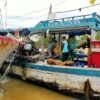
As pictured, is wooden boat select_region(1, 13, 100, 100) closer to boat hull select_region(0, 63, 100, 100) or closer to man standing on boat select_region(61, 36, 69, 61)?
boat hull select_region(0, 63, 100, 100)

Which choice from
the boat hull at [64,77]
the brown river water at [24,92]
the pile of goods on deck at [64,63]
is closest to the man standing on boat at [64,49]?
the pile of goods on deck at [64,63]

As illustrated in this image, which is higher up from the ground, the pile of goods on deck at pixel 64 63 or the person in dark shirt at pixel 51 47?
the person in dark shirt at pixel 51 47

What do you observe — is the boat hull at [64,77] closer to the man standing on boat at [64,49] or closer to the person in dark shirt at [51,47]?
the man standing on boat at [64,49]

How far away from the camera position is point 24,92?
9.61m

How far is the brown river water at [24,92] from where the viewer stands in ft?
28.9

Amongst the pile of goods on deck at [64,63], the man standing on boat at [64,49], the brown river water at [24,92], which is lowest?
the brown river water at [24,92]

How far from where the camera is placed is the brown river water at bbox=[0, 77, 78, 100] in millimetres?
8812

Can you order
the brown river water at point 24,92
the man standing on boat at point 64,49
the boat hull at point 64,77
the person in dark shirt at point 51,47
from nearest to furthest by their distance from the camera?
the boat hull at point 64,77
the brown river water at point 24,92
the man standing on boat at point 64,49
the person in dark shirt at point 51,47

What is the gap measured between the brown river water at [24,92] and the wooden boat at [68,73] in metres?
0.29

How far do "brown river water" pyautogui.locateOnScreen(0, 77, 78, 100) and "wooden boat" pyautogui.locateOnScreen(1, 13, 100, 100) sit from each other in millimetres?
290

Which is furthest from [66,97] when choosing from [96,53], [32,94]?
[96,53]

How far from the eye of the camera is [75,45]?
1051cm

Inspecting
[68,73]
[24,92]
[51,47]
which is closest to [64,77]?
[68,73]

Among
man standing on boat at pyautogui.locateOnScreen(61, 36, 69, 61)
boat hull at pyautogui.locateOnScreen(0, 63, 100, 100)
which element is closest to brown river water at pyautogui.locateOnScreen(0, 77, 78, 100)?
boat hull at pyautogui.locateOnScreen(0, 63, 100, 100)
